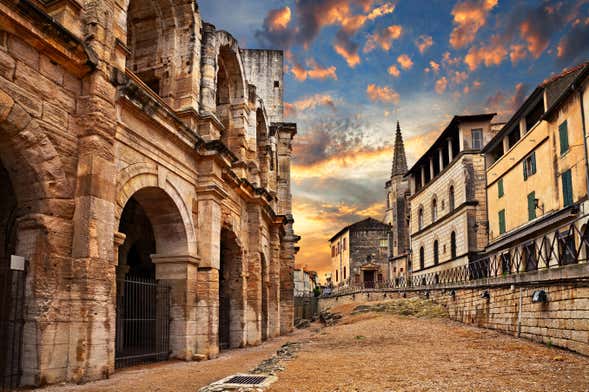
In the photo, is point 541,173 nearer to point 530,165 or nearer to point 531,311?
point 530,165

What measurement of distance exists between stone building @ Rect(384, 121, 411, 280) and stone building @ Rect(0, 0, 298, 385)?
35.2 m

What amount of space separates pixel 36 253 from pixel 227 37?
10.0 meters

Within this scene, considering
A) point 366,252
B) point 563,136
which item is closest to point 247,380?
point 563,136

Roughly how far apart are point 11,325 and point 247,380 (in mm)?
3779

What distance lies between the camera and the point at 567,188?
1919 centimetres

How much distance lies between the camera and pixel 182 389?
7238 mm

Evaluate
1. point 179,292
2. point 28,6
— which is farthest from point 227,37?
point 28,6

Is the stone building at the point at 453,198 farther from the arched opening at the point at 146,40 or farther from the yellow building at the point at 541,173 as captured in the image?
the arched opening at the point at 146,40

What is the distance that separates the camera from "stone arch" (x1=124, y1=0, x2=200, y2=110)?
1280 centimetres

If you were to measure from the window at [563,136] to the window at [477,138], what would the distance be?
10615mm

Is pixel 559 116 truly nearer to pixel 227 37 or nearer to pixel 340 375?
pixel 227 37

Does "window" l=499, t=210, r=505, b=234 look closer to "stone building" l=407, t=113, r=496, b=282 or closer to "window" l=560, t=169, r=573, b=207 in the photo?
"stone building" l=407, t=113, r=496, b=282

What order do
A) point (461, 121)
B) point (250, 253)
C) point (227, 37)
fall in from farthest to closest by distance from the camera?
point (461, 121)
point (250, 253)
point (227, 37)

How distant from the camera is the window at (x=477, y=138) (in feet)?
99.7
